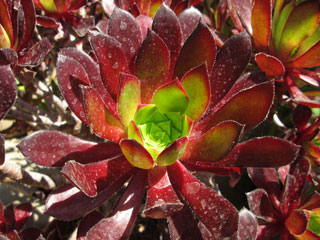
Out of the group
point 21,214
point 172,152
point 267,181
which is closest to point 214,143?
point 172,152

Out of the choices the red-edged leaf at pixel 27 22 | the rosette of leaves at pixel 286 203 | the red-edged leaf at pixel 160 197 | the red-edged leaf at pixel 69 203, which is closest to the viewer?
the red-edged leaf at pixel 160 197

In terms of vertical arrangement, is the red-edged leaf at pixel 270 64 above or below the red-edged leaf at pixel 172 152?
above

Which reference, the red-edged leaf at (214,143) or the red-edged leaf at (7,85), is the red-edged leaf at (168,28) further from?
the red-edged leaf at (7,85)

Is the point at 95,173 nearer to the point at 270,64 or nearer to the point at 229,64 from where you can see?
the point at 229,64

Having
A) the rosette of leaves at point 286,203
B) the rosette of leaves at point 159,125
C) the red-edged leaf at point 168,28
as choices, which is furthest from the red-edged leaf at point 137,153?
the rosette of leaves at point 286,203

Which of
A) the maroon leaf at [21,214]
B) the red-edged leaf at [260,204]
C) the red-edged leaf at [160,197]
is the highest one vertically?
the red-edged leaf at [160,197]

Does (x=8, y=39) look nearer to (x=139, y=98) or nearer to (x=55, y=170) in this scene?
(x=139, y=98)

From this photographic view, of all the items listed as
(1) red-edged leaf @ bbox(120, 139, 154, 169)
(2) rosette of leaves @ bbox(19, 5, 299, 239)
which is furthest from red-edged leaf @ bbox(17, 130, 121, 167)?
(1) red-edged leaf @ bbox(120, 139, 154, 169)

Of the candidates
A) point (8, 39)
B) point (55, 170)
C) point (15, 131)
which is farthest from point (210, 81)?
point (15, 131)
